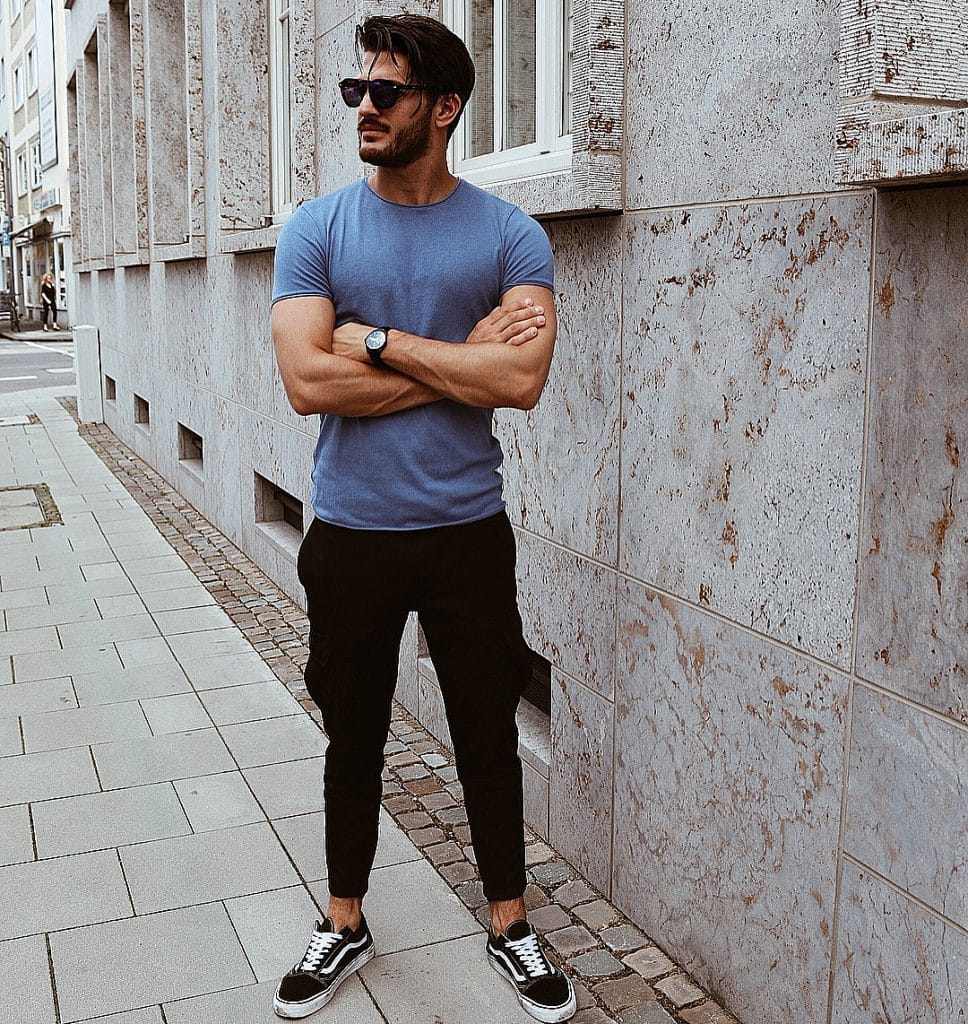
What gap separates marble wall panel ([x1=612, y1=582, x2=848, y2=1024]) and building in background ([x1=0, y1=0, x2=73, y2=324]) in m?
42.2

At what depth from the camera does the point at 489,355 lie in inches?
120

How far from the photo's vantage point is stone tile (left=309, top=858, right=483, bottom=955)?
12.2ft

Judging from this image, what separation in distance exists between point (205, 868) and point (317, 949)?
0.83m

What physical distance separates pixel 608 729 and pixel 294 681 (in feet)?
8.21

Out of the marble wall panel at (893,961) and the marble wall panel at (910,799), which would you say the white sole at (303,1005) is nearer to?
the marble wall panel at (893,961)

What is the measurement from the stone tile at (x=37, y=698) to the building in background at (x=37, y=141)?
39.4 metres

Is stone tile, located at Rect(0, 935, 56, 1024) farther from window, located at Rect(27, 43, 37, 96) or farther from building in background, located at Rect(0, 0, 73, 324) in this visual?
window, located at Rect(27, 43, 37, 96)

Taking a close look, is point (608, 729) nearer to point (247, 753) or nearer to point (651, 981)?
point (651, 981)

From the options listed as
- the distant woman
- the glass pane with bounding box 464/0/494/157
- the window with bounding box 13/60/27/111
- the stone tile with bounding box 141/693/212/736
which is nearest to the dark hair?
the glass pane with bounding box 464/0/494/157

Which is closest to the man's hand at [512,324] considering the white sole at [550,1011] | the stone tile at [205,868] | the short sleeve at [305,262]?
Answer: the short sleeve at [305,262]

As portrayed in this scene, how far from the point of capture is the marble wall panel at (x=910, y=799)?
8.16 ft

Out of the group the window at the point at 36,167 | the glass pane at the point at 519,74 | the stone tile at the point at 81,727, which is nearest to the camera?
the glass pane at the point at 519,74

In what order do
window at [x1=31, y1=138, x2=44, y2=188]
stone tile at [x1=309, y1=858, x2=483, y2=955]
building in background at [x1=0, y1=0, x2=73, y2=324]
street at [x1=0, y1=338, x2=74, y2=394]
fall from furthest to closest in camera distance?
window at [x1=31, y1=138, x2=44, y2=188]
building in background at [x1=0, y1=0, x2=73, y2=324]
street at [x1=0, y1=338, x2=74, y2=394]
stone tile at [x1=309, y1=858, x2=483, y2=955]

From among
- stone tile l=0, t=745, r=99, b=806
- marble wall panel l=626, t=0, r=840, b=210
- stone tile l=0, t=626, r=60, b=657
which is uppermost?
marble wall panel l=626, t=0, r=840, b=210
